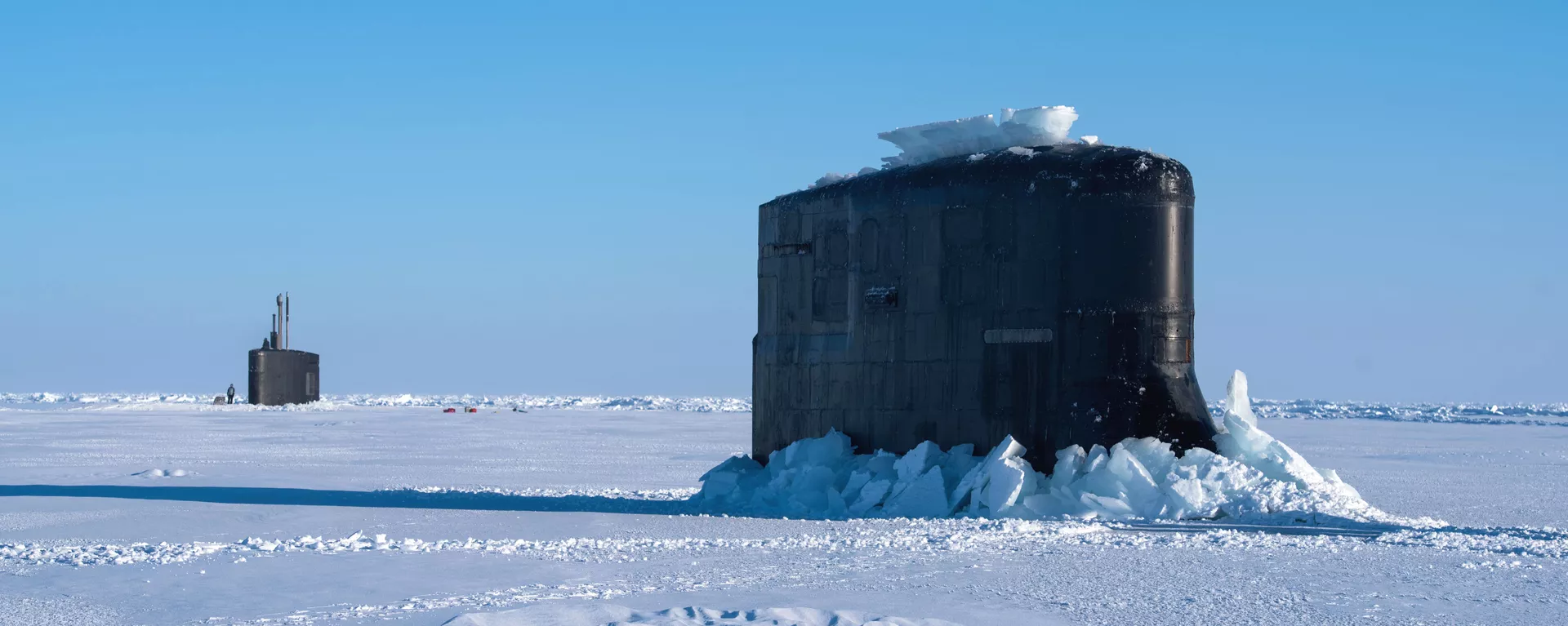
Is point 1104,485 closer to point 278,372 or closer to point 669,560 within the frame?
point 669,560

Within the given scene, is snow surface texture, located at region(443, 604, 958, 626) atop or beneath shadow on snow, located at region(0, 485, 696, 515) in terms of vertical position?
atop

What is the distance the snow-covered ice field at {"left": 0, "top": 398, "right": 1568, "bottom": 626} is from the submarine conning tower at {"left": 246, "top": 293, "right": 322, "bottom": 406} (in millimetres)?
30816

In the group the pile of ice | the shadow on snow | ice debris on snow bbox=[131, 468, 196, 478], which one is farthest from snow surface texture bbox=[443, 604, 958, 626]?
ice debris on snow bbox=[131, 468, 196, 478]

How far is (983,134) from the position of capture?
11.7 m

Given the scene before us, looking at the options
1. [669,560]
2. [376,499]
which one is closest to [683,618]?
[669,560]

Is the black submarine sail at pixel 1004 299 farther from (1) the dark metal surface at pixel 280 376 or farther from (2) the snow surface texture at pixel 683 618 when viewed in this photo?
(1) the dark metal surface at pixel 280 376

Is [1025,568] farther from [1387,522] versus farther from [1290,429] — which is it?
[1290,429]

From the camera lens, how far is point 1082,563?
7.91 metres

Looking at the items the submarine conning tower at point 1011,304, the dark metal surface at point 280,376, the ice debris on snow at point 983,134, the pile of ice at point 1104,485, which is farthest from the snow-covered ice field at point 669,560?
the dark metal surface at point 280,376

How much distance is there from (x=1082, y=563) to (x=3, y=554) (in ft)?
20.4

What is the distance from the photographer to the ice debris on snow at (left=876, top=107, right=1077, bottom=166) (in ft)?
37.7

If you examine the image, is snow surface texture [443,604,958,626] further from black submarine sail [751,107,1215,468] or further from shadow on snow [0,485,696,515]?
shadow on snow [0,485,696,515]

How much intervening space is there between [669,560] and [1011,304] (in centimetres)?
365

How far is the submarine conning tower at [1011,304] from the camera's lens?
1048 centimetres
